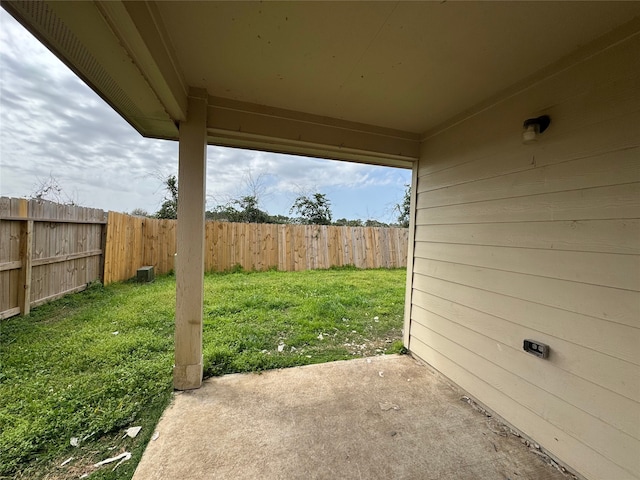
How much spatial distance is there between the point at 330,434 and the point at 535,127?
88.8 inches

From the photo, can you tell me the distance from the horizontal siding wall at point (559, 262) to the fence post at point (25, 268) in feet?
15.0

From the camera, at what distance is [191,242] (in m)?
1.90

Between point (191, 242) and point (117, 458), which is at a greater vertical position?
point (191, 242)

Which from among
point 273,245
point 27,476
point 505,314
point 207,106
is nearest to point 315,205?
point 273,245

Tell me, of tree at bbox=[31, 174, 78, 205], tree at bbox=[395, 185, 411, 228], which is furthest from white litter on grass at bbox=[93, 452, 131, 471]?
tree at bbox=[395, 185, 411, 228]

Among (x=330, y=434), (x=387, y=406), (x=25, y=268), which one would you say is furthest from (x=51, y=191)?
(x=387, y=406)

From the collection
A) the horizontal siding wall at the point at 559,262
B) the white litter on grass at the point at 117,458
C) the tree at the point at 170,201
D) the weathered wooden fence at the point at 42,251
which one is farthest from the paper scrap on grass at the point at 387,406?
the tree at the point at 170,201

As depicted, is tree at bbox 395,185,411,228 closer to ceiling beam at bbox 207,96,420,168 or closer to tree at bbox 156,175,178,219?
ceiling beam at bbox 207,96,420,168

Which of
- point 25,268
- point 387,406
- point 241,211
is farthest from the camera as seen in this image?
point 241,211

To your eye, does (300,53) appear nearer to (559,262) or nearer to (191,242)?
(191,242)

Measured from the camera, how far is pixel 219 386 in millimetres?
2016

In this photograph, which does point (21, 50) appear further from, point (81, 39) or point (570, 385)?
point (570, 385)

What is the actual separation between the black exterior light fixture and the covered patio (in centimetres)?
2

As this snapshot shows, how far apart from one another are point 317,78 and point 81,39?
1.19 metres
